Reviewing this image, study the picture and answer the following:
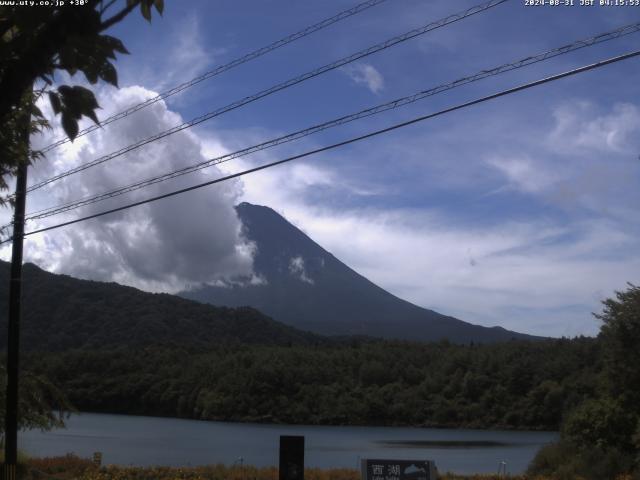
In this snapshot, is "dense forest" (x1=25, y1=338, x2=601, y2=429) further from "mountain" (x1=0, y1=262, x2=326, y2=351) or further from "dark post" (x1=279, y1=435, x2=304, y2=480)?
"dark post" (x1=279, y1=435, x2=304, y2=480)

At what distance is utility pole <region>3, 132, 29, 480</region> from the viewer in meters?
16.5

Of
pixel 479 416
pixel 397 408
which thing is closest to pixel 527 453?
pixel 479 416

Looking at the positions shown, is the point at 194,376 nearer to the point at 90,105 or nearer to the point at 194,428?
the point at 194,428

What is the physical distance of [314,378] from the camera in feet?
305

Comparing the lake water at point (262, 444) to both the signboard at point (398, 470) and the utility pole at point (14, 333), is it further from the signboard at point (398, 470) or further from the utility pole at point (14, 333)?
the signboard at point (398, 470)

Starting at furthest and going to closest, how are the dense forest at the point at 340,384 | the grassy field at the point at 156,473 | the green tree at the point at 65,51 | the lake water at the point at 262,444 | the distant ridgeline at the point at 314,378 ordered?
the dense forest at the point at 340,384 < the distant ridgeline at the point at 314,378 < the lake water at the point at 262,444 < the grassy field at the point at 156,473 < the green tree at the point at 65,51

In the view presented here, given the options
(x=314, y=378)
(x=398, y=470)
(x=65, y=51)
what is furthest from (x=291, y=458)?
(x=314, y=378)

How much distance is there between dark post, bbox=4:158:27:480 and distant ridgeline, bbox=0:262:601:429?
56396 millimetres

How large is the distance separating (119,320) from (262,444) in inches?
2860

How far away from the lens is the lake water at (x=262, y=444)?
143 feet

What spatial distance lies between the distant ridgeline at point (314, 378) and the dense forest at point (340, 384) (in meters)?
0.14

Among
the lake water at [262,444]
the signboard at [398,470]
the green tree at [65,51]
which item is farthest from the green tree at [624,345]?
the green tree at [65,51]

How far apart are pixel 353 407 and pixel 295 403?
6.69 m

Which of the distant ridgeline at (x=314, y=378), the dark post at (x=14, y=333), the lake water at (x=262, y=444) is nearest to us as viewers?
the dark post at (x=14, y=333)
